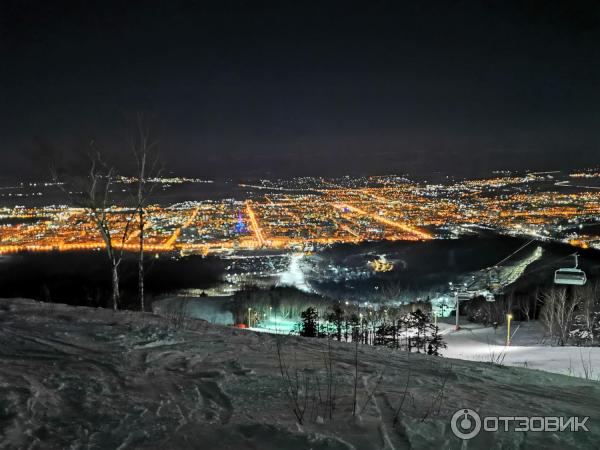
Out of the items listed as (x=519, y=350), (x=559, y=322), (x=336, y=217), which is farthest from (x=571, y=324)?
(x=336, y=217)

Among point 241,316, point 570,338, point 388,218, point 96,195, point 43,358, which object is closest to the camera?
point 43,358

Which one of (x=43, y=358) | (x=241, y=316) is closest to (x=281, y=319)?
(x=241, y=316)

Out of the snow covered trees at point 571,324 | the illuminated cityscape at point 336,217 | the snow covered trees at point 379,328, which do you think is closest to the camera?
the snow covered trees at point 379,328

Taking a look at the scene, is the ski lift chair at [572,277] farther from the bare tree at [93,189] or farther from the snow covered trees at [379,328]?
the bare tree at [93,189]

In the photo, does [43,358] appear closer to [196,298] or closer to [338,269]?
[196,298]

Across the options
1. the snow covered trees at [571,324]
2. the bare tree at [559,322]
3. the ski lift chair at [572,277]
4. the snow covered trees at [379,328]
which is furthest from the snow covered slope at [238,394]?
the snow covered trees at [571,324]
